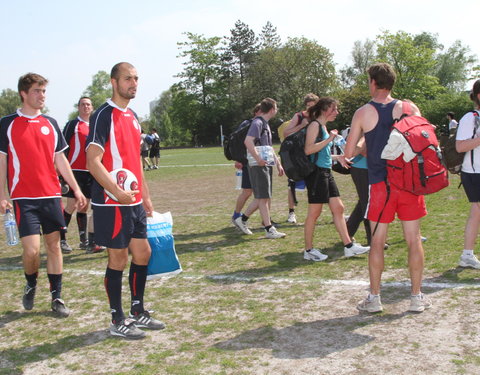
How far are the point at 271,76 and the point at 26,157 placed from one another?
227ft

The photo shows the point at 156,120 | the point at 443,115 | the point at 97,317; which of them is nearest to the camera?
the point at 97,317

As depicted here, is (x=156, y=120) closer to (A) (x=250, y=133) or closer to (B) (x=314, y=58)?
(B) (x=314, y=58)

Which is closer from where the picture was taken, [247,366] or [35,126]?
[247,366]

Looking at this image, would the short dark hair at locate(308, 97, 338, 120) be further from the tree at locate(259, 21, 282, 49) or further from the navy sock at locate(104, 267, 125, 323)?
the tree at locate(259, 21, 282, 49)

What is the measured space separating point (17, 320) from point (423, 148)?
3875mm

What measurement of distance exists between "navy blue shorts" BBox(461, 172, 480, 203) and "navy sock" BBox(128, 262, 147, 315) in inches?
138

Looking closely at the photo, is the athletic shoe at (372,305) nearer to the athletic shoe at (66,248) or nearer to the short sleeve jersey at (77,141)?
the short sleeve jersey at (77,141)

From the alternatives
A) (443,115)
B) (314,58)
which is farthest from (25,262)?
(314,58)

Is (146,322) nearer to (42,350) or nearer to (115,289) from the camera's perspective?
(115,289)

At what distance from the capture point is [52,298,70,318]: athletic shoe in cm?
477

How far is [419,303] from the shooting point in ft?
14.2

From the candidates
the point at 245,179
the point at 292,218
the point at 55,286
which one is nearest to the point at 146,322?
the point at 55,286

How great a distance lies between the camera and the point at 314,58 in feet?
242

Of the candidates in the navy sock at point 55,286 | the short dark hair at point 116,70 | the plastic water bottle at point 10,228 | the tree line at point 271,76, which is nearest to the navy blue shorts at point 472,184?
the short dark hair at point 116,70
